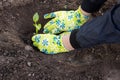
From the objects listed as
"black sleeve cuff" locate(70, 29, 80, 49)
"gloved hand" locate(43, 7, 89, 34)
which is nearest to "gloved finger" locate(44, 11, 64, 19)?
"gloved hand" locate(43, 7, 89, 34)

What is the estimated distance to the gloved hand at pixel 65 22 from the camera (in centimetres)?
183

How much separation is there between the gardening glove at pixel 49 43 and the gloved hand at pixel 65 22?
0.09 metres

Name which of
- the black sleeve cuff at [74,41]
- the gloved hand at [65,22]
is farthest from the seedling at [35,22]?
the black sleeve cuff at [74,41]

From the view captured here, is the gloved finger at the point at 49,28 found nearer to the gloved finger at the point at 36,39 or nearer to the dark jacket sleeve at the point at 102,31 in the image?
the gloved finger at the point at 36,39

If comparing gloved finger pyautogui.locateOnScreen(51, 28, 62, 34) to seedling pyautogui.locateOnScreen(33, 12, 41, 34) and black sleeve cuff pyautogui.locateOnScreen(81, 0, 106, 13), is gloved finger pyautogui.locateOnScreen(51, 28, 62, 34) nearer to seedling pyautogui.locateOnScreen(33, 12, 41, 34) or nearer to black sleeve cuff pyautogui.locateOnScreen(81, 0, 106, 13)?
seedling pyautogui.locateOnScreen(33, 12, 41, 34)

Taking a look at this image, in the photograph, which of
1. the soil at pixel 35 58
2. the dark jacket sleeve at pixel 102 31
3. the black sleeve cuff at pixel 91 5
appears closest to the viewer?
the dark jacket sleeve at pixel 102 31

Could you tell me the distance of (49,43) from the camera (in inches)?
68.6

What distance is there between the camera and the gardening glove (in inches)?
67.8

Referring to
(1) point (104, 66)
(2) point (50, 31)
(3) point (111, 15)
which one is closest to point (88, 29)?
(3) point (111, 15)

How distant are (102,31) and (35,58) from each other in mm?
386

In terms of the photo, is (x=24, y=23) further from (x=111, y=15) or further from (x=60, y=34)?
(x=111, y=15)

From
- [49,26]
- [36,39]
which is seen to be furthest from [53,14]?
[36,39]

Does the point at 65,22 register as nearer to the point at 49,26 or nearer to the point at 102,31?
the point at 49,26

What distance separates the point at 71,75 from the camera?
61.9 inches
